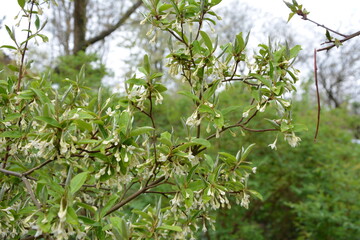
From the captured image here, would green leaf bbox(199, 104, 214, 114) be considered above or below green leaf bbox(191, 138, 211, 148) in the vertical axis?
above

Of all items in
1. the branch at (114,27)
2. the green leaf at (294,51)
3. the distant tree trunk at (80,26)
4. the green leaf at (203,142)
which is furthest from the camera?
the branch at (114,27)

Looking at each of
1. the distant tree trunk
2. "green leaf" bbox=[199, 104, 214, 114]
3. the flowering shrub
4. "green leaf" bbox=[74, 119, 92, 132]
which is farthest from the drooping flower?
the distant tree trunk

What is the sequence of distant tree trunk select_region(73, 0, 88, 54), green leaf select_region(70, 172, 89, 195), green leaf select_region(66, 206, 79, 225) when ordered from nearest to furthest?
green leaf select_region(66, 206, 79, 225) → green leaf select_region(70, 172, 89, 195) → distant tree trunk select_region(73, 0, 88, 54)

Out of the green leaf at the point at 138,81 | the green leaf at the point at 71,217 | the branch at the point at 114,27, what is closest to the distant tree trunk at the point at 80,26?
the branch at the point at 114,27

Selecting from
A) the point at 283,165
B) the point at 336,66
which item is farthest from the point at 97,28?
the point at 336,66

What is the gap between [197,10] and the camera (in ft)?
4.63

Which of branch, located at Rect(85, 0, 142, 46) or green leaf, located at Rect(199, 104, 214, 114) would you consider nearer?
green leaf, located at Rect(199, 104, 214, 114)

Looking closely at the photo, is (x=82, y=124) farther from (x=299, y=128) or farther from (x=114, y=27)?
(x=114, y=27)

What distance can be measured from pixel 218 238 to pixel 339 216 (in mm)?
1514

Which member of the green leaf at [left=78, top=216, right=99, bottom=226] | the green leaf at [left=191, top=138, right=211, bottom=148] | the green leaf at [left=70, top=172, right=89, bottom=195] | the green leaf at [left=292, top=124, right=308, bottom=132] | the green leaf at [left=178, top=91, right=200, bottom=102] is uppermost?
the green leaf at [left=178, top=91, right=200, bottom=102]

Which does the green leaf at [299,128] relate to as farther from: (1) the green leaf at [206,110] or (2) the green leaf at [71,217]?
(2) the green leaf at [71,217]

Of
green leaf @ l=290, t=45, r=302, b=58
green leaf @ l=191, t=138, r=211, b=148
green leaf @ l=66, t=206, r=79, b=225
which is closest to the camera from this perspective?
green leaf @ l=66, t=206, r=79, b=225

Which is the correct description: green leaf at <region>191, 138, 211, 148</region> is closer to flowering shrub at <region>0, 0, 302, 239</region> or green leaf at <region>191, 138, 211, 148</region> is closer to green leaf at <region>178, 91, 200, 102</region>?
flowering shrub at <region>0, 0, 302, 239</region>

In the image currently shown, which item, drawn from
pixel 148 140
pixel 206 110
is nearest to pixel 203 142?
pixel 206 110
